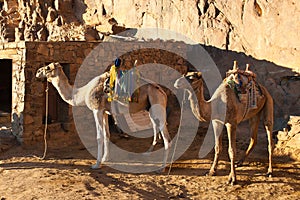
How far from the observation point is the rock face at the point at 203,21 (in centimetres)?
1067

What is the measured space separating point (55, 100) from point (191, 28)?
6.12 meters

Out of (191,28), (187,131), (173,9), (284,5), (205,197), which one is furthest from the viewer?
(173,9)

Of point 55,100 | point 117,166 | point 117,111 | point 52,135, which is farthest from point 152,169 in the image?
point 55,100

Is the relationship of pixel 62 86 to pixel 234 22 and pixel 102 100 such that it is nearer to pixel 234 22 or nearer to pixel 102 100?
pixel 102 100

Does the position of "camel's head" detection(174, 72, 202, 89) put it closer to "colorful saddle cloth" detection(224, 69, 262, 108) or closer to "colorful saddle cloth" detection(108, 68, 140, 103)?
"colorful saddle cloth" detection(224, 69, 262, 108)

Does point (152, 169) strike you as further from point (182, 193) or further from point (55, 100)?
point (55, 100)

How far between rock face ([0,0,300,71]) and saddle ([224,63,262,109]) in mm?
4707

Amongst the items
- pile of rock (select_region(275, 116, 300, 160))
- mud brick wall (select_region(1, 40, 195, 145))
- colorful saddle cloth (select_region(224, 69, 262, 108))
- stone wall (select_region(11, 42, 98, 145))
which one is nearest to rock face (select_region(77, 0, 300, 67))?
pile of rock (select_region(275, 116, 300, 160))

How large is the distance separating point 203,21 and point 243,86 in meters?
7.31

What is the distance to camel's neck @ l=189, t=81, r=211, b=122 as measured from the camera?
5695 mm

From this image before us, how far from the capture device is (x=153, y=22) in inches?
583

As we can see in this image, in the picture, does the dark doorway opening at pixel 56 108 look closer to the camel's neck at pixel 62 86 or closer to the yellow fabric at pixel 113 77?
the camel's neck at pixel 62 86

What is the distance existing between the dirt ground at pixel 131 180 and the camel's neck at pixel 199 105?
1.11 metres

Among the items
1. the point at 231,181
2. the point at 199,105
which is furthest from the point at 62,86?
the point at 231,181
